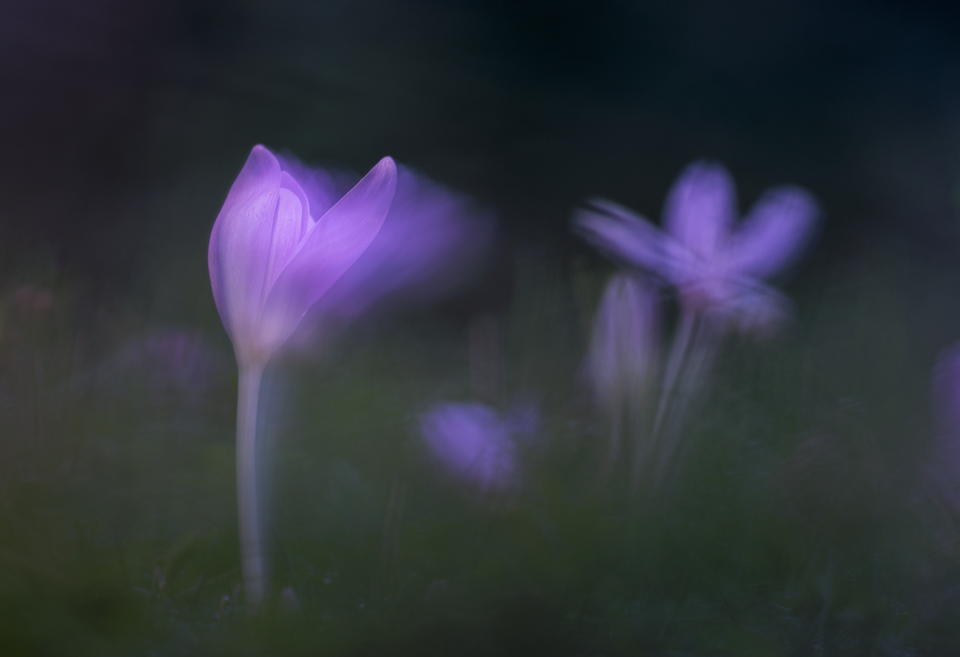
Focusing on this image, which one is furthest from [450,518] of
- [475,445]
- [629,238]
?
[629,238]

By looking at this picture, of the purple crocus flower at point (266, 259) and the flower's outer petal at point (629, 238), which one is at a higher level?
the flower's outer petal at point (629, 238)

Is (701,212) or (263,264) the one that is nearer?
(263,264)

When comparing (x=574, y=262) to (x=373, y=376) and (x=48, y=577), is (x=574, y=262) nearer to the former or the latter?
(x=373, y=376)

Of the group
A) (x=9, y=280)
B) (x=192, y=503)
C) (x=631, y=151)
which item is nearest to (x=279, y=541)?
(x=192, y=503)

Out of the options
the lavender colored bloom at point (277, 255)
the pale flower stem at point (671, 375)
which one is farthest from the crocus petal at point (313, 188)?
the pale flower stem at point (671, 375)

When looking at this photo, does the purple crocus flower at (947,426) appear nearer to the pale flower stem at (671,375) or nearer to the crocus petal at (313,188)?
the pale flower stem at (671,375)

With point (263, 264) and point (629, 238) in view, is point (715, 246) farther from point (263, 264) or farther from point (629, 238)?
point (263, 264)
